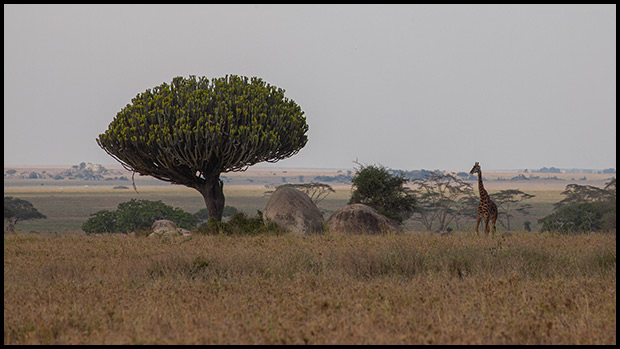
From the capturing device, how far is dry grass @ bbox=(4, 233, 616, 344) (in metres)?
5.88

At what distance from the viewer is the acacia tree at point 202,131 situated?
1992 centimetres

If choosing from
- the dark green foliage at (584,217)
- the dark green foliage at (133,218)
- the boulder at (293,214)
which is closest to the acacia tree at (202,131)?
the boulder at (293,214)

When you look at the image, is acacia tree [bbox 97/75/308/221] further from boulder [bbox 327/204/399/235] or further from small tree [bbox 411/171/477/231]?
small tree [bbox 411/171/477/231]

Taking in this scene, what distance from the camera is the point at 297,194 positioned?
66.5ft

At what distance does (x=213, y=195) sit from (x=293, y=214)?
4019 mm

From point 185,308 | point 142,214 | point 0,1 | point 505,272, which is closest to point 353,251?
point 505,272

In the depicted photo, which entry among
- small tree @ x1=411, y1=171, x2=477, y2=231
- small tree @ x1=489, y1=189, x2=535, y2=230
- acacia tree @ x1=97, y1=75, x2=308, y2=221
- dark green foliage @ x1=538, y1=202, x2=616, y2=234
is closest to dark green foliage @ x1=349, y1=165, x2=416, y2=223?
acacia tree @ x1=97, y1=75, x2=308, y2=221

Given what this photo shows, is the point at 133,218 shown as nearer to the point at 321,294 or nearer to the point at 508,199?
the point at 508,199

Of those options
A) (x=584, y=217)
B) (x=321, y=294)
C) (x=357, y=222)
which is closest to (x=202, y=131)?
(x=357, y=222)

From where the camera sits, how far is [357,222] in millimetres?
18844

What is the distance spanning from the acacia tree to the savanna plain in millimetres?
7301

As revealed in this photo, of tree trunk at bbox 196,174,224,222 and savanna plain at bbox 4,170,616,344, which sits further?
tree trunk at bbox 196,174,224,222

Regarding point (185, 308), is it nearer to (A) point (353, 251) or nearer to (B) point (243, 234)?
(A) point (353, 251)

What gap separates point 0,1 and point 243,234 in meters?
10.7
